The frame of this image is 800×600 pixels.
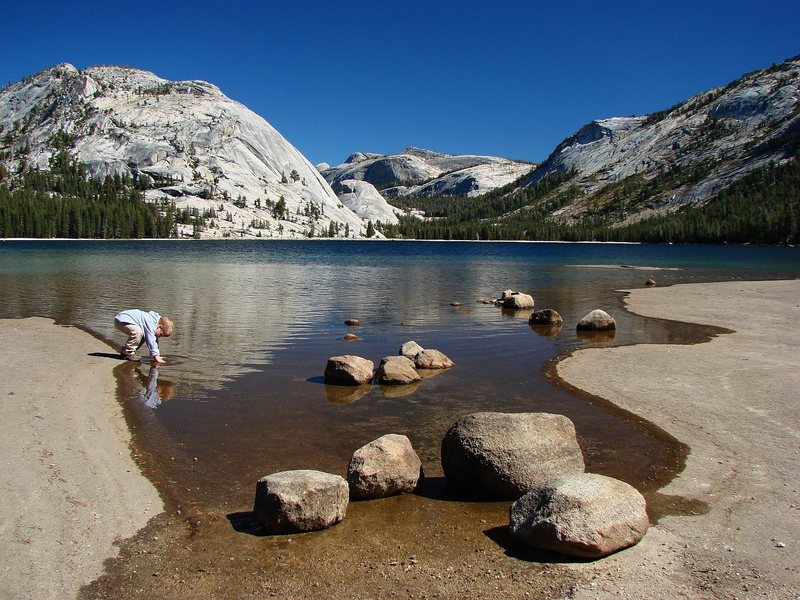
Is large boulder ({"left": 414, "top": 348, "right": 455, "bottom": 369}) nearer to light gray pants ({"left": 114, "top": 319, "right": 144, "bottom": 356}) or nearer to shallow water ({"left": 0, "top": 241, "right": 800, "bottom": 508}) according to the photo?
shallow water ({"left": 0, "top": 241, "right": 800, "bottom": 508})

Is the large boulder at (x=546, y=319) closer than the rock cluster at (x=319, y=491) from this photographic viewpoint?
No

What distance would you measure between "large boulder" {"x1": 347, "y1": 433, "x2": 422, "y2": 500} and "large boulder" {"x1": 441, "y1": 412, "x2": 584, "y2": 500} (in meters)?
0.75

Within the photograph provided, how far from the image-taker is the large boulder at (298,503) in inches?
336

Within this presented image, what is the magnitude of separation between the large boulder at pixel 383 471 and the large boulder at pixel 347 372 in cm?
683

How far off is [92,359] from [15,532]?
12.7m

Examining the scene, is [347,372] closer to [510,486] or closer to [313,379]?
[313,379]

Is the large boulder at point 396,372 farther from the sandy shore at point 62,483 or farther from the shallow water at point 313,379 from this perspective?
the sandy shore at point 62,483

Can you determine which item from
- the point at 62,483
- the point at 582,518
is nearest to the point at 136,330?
the point at 62,483

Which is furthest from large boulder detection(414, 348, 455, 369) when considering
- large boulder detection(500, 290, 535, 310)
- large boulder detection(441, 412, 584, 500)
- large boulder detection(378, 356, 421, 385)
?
large boulder detection(500, 290, 535, 310)

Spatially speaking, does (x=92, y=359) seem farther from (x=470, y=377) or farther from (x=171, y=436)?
(x=470, y=377)

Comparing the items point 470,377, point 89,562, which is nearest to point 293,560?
point 89,562

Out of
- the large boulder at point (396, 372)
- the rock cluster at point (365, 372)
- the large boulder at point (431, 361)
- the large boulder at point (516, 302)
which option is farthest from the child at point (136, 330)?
the large boulder at point (516, 302)

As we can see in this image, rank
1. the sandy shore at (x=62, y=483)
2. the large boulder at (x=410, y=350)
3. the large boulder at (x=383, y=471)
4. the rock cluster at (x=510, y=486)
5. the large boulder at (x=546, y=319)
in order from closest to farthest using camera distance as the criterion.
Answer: the sandy shore at (x=62, y=483)
the rock cluster at (x=510, y=486)
the large boulder at (x=383, y=471)
the large boulder at (x=410, y=350)
the large boulder at (x=546, y=319)

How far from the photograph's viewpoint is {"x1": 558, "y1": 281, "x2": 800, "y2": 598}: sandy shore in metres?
7.36
